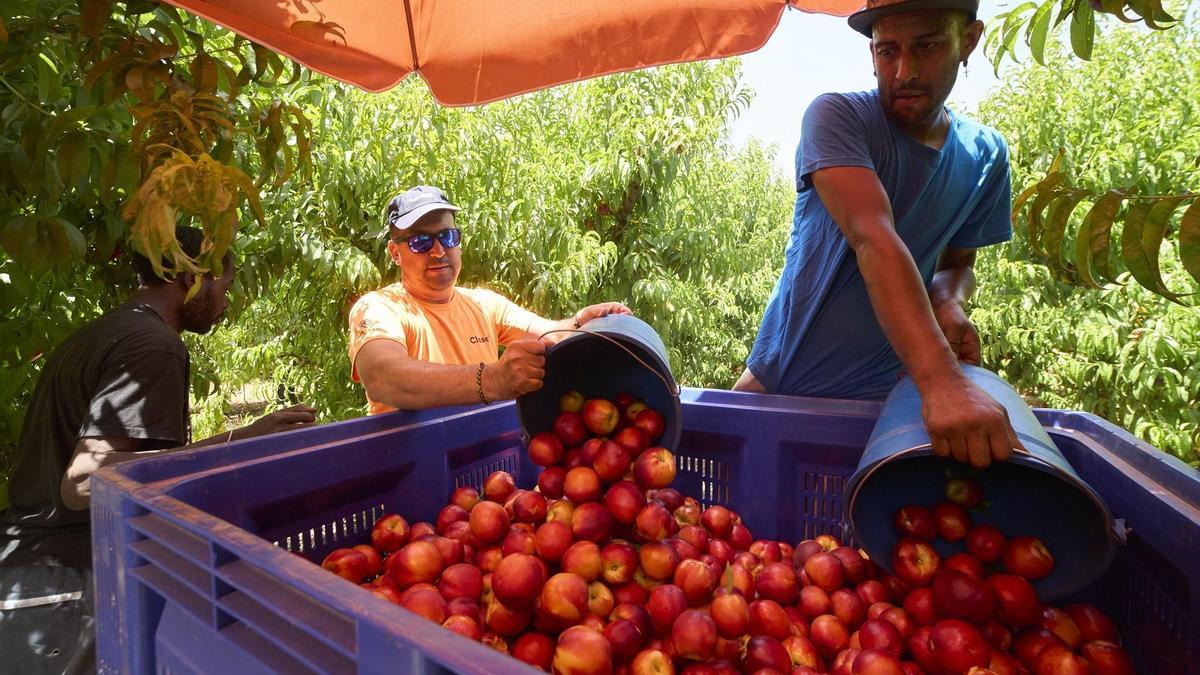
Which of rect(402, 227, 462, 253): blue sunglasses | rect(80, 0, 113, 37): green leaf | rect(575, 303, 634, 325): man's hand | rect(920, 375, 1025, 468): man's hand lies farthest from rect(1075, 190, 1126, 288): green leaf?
rect(402, 227, 462, 253): blue sunglasses

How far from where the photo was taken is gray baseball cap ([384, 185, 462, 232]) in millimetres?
3197

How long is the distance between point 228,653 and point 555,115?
6.77 metres

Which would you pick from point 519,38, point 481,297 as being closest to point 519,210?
point 481,297

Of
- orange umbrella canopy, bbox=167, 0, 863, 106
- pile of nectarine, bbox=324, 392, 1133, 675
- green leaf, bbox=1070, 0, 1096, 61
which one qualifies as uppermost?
orange umbrella canopy, bbox=167, 0, 863, 106

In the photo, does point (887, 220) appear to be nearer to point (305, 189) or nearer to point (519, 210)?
point (519, 210)

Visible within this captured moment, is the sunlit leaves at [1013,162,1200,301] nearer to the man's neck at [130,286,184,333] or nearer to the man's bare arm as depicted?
the man's bare arm

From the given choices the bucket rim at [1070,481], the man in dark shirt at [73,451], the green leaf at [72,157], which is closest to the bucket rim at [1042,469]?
the bucket rim at [1070,481]

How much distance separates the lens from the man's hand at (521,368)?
1.68 meters

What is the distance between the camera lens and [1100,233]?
99 centimetres

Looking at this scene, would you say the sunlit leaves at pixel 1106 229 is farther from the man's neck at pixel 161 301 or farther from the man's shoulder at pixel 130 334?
the man's neck at pixel 161 301

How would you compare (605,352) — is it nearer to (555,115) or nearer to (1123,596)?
(1123,596)

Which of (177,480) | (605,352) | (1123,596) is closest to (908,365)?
(1123,596)

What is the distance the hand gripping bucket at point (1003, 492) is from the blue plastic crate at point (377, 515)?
9cm

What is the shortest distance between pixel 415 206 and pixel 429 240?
0.21 metres
